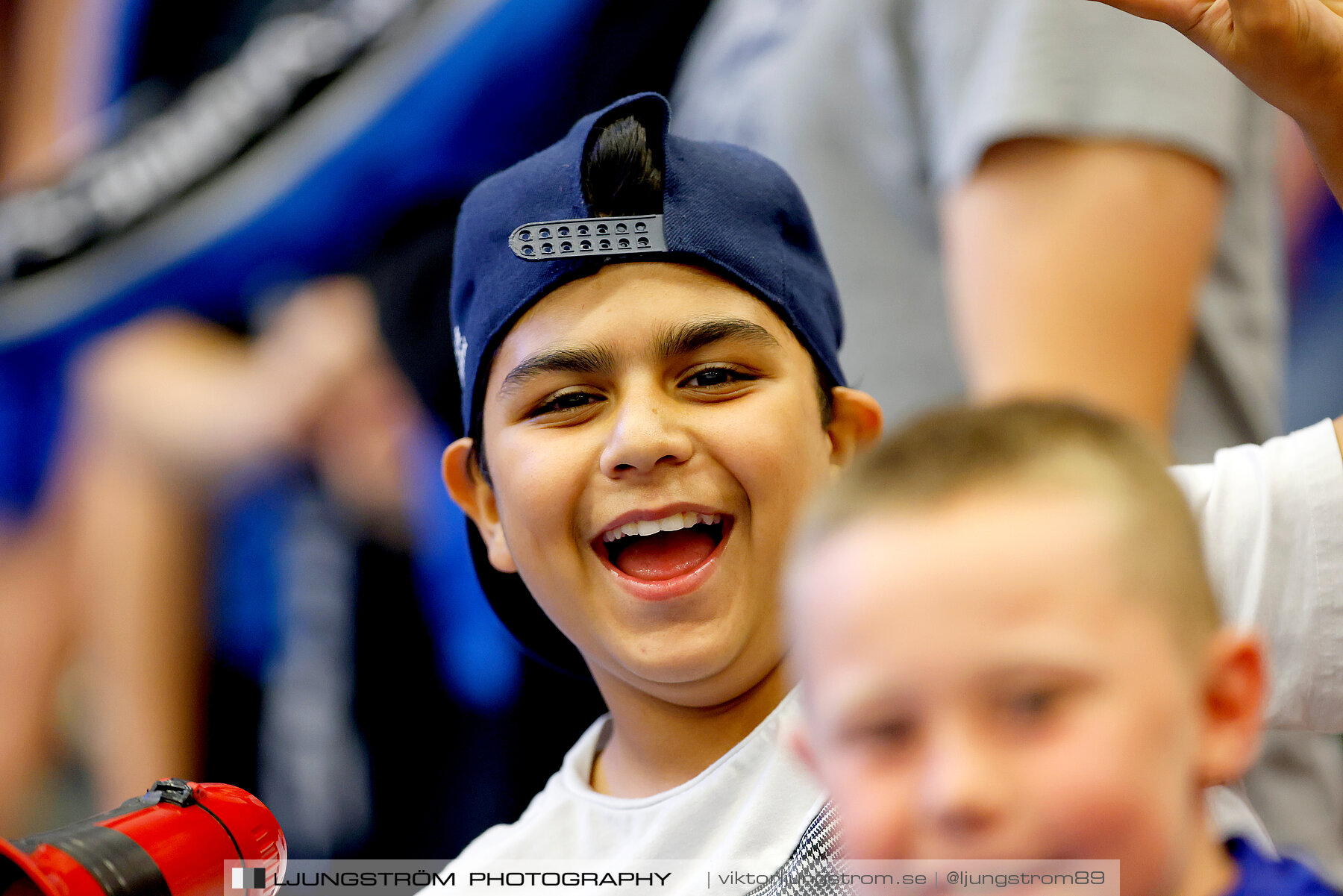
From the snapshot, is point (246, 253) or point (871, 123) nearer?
point (871, 123)

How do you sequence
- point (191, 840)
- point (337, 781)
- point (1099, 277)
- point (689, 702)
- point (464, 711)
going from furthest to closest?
point (337, 781) → point (464, 711) → point (1099, 277) → point (689, 702) → point (191, 840)

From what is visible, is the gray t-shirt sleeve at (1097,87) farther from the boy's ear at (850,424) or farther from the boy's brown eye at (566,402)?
the boy's brown eye at (566,402)

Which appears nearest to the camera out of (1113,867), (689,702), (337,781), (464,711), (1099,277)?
(1113,867)

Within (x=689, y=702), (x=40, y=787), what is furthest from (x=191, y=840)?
(x=40, y=787)

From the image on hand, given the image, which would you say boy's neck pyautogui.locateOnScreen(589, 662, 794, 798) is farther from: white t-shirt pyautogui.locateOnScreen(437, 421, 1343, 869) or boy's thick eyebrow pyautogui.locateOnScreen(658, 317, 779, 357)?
boy's thick eyebrow pyautogui.locateOnScreen(658, 317, 779, 357)

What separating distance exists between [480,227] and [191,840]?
381 mm

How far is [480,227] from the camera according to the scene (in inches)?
30.1

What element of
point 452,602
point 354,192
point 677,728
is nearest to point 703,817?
point 677,728

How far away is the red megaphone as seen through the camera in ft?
1.70

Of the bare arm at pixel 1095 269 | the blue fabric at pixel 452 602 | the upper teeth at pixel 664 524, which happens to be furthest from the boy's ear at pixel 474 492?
the blue fabric at pixel 452 602

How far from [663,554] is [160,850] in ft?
0.95

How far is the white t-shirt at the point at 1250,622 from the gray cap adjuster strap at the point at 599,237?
27 cm

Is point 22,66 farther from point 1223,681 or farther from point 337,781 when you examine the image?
point 1223,681

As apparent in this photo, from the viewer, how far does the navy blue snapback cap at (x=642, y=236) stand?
0.70 meters
